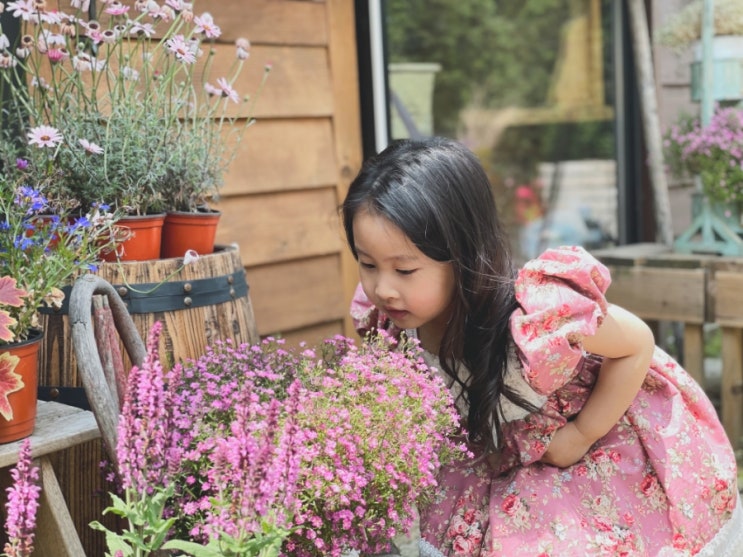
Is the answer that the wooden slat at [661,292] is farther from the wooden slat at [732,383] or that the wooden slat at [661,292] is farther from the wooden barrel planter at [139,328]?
the wooden barrel planter at [139,328]

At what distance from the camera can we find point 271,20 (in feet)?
8.88

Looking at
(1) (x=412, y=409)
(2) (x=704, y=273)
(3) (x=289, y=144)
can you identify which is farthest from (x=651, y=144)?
(1) (x=412, y=409)

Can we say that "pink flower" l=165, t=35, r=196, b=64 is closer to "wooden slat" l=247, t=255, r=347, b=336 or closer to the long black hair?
the long black hair

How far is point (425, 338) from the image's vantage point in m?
2.04

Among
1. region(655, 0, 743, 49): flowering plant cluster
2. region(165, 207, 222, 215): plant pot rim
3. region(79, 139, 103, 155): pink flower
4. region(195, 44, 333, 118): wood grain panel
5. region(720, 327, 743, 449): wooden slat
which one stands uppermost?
region(655, 0, 743, 49): flowering plant cluster

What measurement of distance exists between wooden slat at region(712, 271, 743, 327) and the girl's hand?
1.48 meters

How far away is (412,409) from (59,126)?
2.85ft

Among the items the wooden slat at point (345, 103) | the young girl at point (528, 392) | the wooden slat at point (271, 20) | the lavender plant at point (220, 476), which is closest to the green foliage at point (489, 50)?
the wooden slat at point (345, 103)

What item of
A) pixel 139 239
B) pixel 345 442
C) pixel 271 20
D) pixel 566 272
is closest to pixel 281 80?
pixel 271 20

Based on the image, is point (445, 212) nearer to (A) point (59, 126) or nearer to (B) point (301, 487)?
(B) point (301, 487)

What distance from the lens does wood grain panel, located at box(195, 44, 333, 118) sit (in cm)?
259

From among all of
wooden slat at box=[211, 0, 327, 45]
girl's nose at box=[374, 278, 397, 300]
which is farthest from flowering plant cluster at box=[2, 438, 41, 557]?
wooden slat at box=[211, 0, 327, 45]

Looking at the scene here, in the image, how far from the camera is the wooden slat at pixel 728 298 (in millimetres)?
3119

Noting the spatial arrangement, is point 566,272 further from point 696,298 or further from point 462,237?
point 696,298
